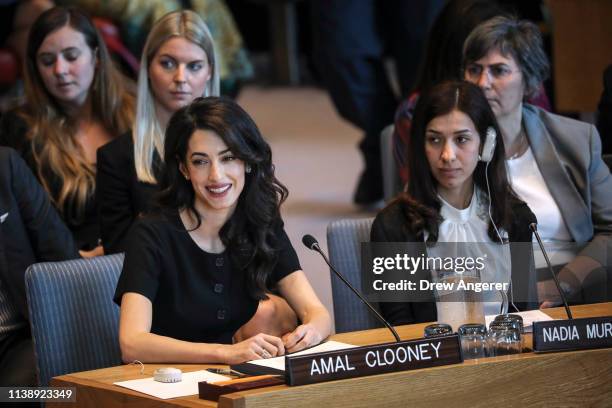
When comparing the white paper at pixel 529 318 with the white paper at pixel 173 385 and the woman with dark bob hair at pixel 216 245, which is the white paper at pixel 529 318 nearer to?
the woman with dark bob hair at pixel 216 245

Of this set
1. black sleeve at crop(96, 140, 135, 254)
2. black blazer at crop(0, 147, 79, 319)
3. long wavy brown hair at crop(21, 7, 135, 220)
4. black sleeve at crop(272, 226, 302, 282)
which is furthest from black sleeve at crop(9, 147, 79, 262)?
black sleeve at crop(272, 226, 302, 282)

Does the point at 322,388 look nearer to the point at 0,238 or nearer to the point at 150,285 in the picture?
the point at 150,285

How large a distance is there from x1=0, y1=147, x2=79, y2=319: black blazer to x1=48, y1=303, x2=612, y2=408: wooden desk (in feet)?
2.57

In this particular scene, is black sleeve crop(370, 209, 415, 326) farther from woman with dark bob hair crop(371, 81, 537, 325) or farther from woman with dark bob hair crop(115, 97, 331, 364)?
woman with dark bob hair crop(115, 97, 331, 364)

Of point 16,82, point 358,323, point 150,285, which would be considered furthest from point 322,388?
point 16,82

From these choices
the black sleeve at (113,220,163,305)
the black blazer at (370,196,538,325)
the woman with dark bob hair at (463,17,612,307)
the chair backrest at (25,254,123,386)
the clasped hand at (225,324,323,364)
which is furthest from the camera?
the woman with dark bob hair at (463,17,612,307)

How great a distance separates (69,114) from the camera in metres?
4.00

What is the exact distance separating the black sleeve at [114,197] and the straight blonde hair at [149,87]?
58 millimetres

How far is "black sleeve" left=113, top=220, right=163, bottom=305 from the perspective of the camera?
9.06ft

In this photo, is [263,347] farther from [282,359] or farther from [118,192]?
[118,192]

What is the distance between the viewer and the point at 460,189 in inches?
124

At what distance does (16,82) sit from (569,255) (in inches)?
159

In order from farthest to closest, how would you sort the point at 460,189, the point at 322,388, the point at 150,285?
the point at 460,189 → the point at 150,285 → the point at 322,388

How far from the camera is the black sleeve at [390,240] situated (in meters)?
3.03
